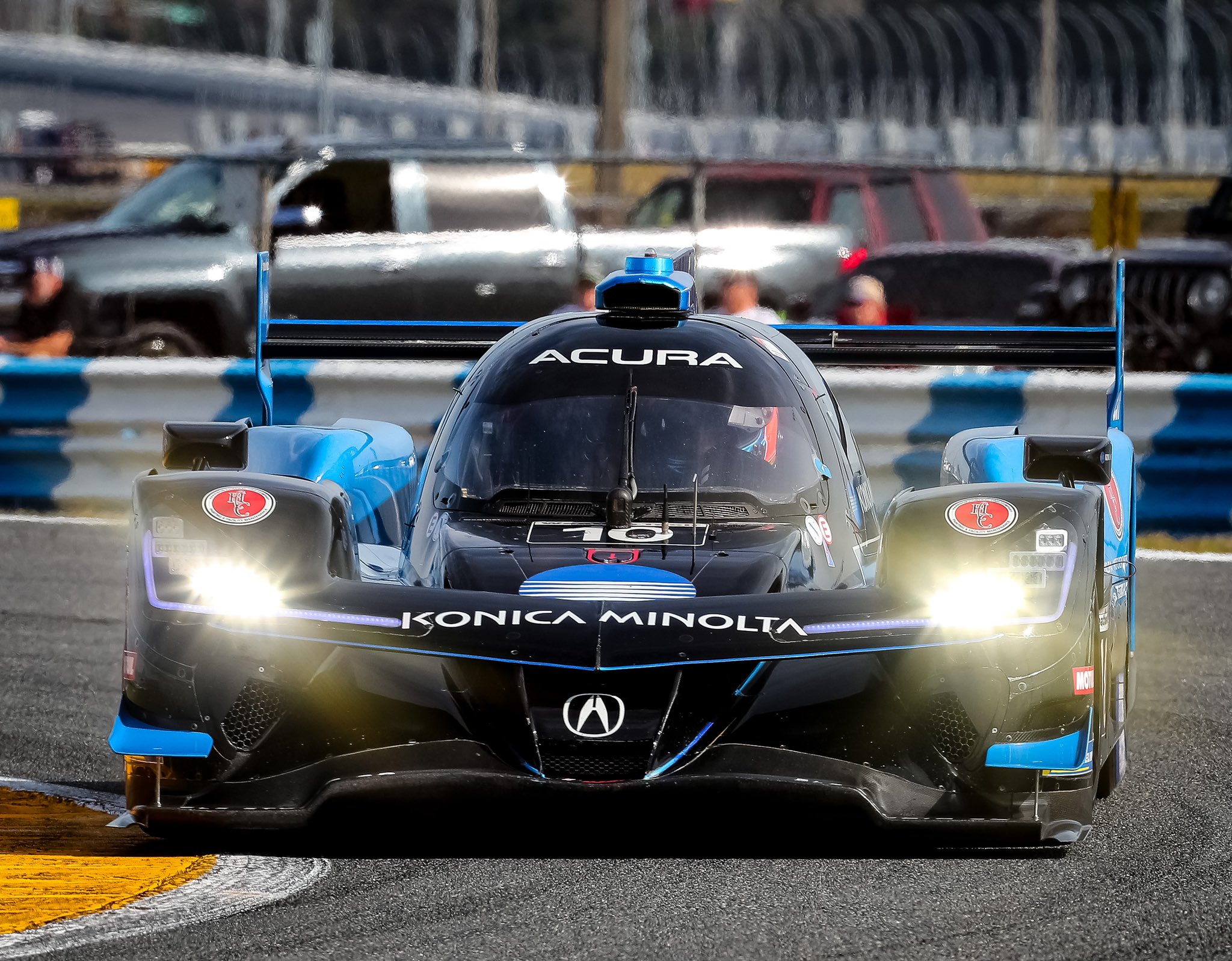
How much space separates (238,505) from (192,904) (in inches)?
38.1

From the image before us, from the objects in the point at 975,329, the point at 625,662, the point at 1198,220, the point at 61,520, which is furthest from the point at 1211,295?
the point at 625,662

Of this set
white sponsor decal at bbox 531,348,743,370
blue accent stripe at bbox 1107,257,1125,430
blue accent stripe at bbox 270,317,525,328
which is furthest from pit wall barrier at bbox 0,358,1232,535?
white sponsor decal at bbox 531,348,743,370

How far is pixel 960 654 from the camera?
4715 millimetres

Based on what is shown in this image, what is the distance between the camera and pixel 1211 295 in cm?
1494

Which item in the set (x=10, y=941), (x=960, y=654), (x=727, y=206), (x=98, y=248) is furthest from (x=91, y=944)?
(x=727, y=206)

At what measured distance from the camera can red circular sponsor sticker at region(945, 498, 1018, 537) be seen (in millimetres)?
4867

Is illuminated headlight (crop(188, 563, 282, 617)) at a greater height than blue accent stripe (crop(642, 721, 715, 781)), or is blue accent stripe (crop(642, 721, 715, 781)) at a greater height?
illuminated headlight (crop(188, 563, 282, 617))

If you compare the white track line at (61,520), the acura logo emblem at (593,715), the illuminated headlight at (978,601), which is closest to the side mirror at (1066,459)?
the illuminated headlight at (978,601)

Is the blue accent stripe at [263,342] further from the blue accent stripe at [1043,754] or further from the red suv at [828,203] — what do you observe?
the red suv at [828,203]

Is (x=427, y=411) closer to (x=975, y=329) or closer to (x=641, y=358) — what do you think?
(x=975, y=329)

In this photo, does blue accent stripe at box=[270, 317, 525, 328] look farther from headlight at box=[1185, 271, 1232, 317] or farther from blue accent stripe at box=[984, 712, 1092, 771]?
headlight at box=[1185, 271, 1232, 317]

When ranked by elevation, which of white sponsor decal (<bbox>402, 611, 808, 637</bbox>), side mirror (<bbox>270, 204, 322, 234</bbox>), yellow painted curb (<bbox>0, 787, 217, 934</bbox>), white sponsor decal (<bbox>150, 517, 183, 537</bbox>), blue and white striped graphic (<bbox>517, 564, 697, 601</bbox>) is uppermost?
side mirror (<bbox>270, 204, 322, 234</bbox>)

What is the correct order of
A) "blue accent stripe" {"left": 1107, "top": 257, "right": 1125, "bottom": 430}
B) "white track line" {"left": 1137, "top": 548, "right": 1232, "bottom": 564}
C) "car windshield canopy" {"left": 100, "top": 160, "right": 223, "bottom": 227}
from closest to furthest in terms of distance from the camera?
"blue accent stripe" {"left": 1107, "top": 257, "right": 1125, "bottom": 430}, "white track line" {"left": 1137, "top": 548, "right": 1232, "bottom": 564}, "car windshield canopy" {"left": 100, "top": 160, "right": 223, "bottom": 227}

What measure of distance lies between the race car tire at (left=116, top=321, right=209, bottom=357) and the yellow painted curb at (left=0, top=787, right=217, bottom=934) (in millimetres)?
7773
